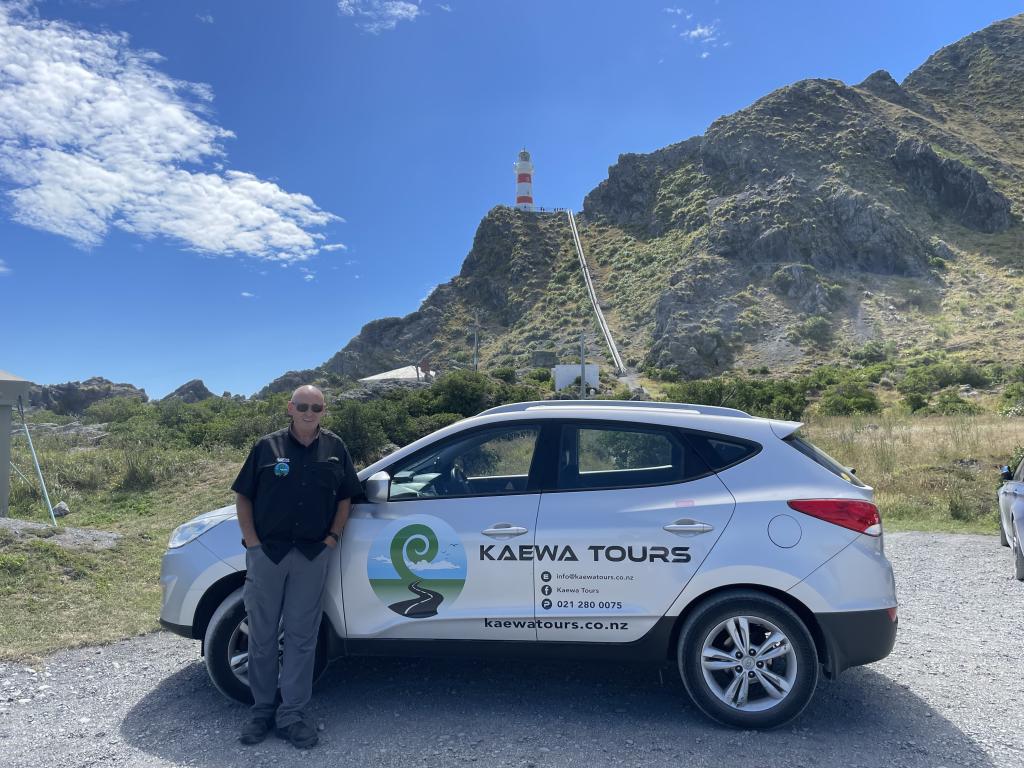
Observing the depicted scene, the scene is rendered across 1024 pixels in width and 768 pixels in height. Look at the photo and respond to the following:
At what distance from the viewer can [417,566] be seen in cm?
418

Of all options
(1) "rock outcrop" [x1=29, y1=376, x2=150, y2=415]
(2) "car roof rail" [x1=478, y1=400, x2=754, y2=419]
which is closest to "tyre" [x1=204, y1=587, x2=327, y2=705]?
(2) "car roof rail" [x1=478, y1=400, x2=754, y2=419]

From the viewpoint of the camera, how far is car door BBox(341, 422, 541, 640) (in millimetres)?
4098

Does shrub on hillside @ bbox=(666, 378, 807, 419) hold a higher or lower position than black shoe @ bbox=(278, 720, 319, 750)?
higher

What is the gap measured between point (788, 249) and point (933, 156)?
1998cm

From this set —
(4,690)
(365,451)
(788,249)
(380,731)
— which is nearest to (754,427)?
(380,731)

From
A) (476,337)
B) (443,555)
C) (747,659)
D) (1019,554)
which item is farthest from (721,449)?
(476,337)

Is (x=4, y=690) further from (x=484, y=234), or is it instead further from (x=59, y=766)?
(x=484, y=234)

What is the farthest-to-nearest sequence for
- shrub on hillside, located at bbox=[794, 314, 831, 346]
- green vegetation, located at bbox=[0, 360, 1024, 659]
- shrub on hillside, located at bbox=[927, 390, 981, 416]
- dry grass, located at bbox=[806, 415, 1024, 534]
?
shrub on hillside, located at bbox=[794, 314, 831, 346]
shrub on hillside, located at bbox=[927, 390, 981, 416]
dry grass, located at bbox=[806, 415, 1024, 534]
green vegetation, located at bbox=[0, 360, 1024, 659]

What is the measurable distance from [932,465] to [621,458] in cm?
1197

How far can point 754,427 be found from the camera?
4.26 m

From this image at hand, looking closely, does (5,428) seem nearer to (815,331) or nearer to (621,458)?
(621,458)

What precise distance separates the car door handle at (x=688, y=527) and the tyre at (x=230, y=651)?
2120 mm

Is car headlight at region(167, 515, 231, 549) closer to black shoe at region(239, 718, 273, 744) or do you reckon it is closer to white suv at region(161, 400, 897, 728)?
white suv at region(161, 400, 897, 728)

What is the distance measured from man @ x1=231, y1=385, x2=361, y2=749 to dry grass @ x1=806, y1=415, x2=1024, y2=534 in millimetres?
9303
